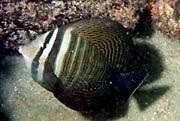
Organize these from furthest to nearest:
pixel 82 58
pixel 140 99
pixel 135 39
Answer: pixel 135 39
pixel 140 99
pixel 82 58

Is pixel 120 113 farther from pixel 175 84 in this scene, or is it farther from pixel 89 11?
pixel 89 11

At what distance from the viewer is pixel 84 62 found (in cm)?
274

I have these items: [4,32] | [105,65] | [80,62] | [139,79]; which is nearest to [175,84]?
[139,79]

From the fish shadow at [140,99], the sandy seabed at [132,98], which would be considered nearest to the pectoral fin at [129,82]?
the fish shadow at [140,99]

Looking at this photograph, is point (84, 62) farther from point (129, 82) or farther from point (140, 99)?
point (140, 99)

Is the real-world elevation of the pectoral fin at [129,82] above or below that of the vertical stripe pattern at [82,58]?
below

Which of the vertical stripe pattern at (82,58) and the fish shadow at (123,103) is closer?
the vertical stripe pattern at (82,58)

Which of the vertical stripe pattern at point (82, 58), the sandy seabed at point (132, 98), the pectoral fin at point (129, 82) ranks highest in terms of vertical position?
the vertical stripe pattern at point (82, 58)

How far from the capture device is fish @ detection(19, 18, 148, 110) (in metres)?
2.72

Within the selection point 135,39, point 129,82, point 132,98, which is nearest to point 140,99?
point 132,98

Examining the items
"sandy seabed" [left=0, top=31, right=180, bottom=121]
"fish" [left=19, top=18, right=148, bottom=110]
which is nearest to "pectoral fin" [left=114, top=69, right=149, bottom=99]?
"fish" [left=19, top=18, right=148, bottom=110]

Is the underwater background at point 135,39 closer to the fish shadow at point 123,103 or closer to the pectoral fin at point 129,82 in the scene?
the fish shadow at point 123,103

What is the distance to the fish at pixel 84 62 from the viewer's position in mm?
2717

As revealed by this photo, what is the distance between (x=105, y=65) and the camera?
2.82 metres
